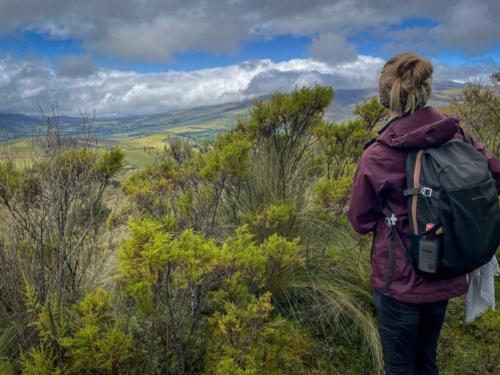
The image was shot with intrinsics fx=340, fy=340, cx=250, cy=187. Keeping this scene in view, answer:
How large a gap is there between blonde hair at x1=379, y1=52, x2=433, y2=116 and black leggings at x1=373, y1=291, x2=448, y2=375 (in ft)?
3.69

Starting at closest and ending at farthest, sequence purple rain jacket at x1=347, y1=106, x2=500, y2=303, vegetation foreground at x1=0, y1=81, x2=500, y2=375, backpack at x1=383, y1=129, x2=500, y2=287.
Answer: backpack at x1=383, y1=129, x2=500, y2=287
purple rain jacket at x1=347, y1=106, x2=500, y2=303
vegetation foreground at x1=0, y1=81, x2=500, y2=375

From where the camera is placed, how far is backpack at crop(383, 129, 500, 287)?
166cm

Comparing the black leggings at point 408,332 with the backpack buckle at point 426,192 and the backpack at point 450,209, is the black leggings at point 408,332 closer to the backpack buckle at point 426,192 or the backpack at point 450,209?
the backpack at point 450,209

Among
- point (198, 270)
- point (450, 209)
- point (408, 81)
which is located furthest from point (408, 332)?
point (408, 81)

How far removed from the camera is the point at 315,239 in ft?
14.6

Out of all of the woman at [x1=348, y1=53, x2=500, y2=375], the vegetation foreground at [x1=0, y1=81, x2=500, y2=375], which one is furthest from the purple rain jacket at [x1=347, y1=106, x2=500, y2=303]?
the vegetation foreground at [x1=0, y1=81, x2=500, y2=375]

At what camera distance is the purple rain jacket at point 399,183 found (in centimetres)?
178

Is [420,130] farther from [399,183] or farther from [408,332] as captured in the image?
[408,332]

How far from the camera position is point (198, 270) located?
2.18 metres

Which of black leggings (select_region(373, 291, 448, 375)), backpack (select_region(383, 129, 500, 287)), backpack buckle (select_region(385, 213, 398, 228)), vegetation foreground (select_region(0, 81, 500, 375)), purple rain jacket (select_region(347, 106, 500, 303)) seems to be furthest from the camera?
vegetation foreground (select_region(0, 81, 500, 375))

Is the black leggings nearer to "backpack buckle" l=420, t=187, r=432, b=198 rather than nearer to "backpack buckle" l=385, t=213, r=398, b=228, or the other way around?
"backpack buckle" l=385, t=213, r=398, b=228

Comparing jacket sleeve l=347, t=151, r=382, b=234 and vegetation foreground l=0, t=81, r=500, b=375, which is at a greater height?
jacket sleeve l=347, t=151, r=382, b=234

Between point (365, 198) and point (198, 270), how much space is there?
113 cm

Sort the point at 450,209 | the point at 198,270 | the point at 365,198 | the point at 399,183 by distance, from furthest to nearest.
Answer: the point at 198,270
the point at 365,198
the point at 399,183
the point at 450,209
